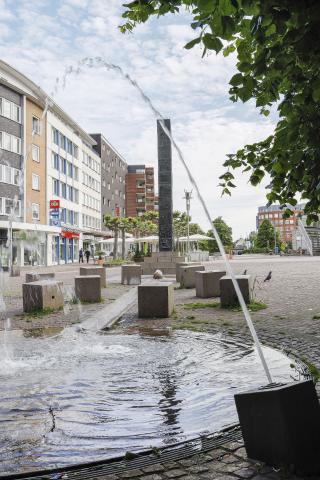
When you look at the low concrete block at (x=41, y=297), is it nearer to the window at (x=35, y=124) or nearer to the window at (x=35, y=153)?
the window at (x=35, y=153)

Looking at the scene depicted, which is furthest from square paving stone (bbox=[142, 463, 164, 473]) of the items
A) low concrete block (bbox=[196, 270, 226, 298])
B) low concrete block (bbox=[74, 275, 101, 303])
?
low concrete block (bbox=[196, 270, 226, 298])

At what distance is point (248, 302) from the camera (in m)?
12.0

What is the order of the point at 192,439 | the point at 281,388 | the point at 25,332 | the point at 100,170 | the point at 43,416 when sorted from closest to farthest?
the point at 281,388 → the point at 192,439 → the point at 43,416 → the point at 25,332 → the point at 100,170

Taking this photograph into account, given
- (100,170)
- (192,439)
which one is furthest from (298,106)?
(100,170)


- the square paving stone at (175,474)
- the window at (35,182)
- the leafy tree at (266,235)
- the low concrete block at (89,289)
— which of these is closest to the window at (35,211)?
the window at (35,182)

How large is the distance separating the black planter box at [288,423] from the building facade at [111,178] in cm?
8514

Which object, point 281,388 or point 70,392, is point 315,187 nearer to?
point 281,388

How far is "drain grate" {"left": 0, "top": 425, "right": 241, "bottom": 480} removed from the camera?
122 inches

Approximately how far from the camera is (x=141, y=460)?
130 inches

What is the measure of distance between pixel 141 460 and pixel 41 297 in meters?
8.91

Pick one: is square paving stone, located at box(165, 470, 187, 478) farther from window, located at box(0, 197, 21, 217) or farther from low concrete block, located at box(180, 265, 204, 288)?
window, located at box(0, 197, 21, 217)

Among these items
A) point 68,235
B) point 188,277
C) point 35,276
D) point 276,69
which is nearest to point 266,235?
point 68,235

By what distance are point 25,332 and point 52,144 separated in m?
49.1

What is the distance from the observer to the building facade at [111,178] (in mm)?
88062
